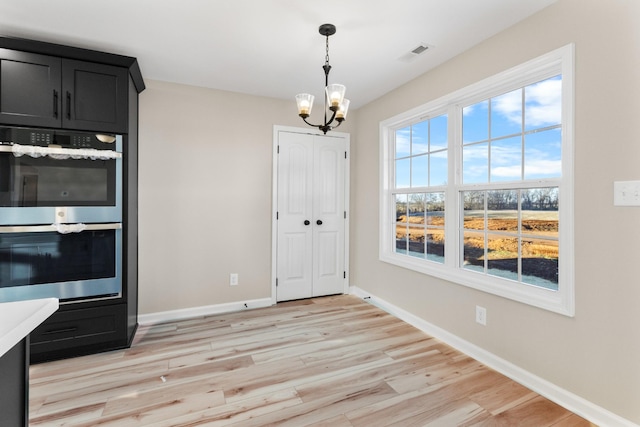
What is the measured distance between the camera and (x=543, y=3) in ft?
6.58

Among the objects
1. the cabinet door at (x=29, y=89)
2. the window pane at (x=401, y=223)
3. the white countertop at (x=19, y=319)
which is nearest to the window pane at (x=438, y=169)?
the window pane at (x=401, y=223)

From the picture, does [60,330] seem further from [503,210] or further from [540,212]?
[540,212]

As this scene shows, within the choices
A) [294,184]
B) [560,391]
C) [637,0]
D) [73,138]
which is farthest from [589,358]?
[73,138]

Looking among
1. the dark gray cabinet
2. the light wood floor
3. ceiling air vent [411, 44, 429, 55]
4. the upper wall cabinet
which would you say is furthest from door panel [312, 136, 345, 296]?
the upper wall cabinet

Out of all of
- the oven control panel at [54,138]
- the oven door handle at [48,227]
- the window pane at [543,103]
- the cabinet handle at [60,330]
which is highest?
the window pane at [543,103]

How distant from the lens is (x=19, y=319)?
0.84 meters

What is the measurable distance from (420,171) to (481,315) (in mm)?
1496

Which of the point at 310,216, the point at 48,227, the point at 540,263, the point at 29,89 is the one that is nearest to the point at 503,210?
the point at 540,263

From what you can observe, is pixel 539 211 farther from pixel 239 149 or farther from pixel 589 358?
pixel 239 149

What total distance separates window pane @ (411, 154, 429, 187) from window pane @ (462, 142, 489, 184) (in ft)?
1.58

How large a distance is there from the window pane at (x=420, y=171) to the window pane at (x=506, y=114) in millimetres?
781

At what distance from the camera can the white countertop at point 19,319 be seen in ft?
2.41

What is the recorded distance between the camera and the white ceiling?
206 centimetres

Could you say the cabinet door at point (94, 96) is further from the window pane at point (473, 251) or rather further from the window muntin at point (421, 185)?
the window pane at point (473, 251)
